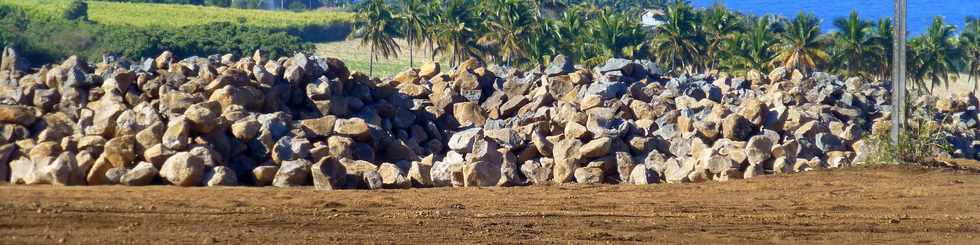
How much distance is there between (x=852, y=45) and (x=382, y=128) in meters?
37.5

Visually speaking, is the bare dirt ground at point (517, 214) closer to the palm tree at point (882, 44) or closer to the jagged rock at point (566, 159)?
the jagged rock at point (566, 159)

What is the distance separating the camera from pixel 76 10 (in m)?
76.9

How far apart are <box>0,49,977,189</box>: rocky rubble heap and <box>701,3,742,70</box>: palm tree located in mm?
28592

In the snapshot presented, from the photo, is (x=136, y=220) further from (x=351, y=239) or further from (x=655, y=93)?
(x=655, y=93)

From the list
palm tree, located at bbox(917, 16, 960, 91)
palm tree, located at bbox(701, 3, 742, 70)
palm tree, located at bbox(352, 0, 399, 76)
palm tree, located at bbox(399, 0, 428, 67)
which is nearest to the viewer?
palm tree, located at bbox(701, 3, 742, 70)

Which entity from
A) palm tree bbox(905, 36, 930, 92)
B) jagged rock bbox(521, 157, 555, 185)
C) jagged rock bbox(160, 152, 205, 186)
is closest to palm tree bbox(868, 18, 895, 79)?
palm tree bbox(905, 36, 930, 92)

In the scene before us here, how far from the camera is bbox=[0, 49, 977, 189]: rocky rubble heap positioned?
1759 cm

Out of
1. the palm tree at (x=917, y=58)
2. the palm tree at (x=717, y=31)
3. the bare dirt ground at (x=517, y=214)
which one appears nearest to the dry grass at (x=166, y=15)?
the palm tree at (x=717, y=31)

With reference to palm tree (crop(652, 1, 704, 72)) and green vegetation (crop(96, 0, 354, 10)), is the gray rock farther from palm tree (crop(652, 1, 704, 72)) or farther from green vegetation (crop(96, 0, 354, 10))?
green vegetation (crop(96, 0, 354, 10))

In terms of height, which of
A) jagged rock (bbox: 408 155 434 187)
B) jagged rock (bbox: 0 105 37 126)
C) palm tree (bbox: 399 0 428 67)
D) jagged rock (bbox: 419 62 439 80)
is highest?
palm tree (bbox: 399 0 428 67)

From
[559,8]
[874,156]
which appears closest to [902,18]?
[874,156]

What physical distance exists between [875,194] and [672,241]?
18.4 ft

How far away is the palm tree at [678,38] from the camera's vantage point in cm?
5694

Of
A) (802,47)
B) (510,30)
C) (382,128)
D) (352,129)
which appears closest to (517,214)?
(352,129)
